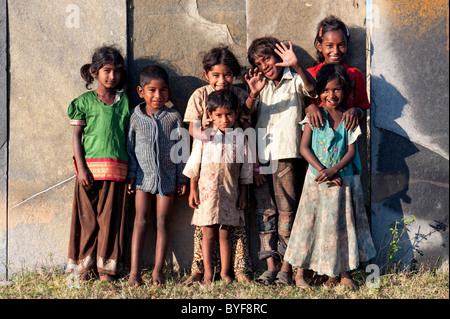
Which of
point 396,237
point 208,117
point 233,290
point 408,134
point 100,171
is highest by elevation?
point 208,117

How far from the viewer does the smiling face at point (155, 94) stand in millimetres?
3750

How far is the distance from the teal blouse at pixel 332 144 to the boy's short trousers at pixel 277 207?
0.24m

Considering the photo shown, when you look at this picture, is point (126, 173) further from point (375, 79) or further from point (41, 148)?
point (375, 79)

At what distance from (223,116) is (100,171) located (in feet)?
3.47

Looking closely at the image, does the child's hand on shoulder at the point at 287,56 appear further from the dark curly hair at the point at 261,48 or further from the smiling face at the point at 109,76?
the smiling face at the point at 109,76

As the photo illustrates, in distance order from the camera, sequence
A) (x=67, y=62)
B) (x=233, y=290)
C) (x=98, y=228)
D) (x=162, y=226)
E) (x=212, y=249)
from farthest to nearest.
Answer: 1. (x=67, y=62)
2. (x=98, y=228)
3. (x=162, y=226)
4. (x=212, y=249)
5. (x=233, y=290)

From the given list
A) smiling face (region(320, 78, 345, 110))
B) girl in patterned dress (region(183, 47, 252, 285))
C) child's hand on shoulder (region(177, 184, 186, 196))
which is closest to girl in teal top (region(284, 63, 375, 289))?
smiling face (region(320, 78, 345, 110))

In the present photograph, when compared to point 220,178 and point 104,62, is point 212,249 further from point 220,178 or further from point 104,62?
point 104,62

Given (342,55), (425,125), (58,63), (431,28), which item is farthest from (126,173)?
(431,28)

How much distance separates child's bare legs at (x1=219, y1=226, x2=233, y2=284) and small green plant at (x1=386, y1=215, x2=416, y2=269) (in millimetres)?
1275

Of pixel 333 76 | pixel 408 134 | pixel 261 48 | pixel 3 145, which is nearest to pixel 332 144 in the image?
pixel 333 76

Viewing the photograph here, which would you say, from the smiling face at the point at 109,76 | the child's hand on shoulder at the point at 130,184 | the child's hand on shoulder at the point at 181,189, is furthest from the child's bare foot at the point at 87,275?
the smiling face at the point at 109,76

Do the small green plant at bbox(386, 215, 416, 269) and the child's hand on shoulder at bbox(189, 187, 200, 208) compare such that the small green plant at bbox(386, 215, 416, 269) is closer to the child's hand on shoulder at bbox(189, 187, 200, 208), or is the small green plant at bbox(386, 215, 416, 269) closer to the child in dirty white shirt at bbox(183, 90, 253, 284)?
the child in dirty white shirt at bbox(183, 90, 253, 284)

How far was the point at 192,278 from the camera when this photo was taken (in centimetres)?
367
